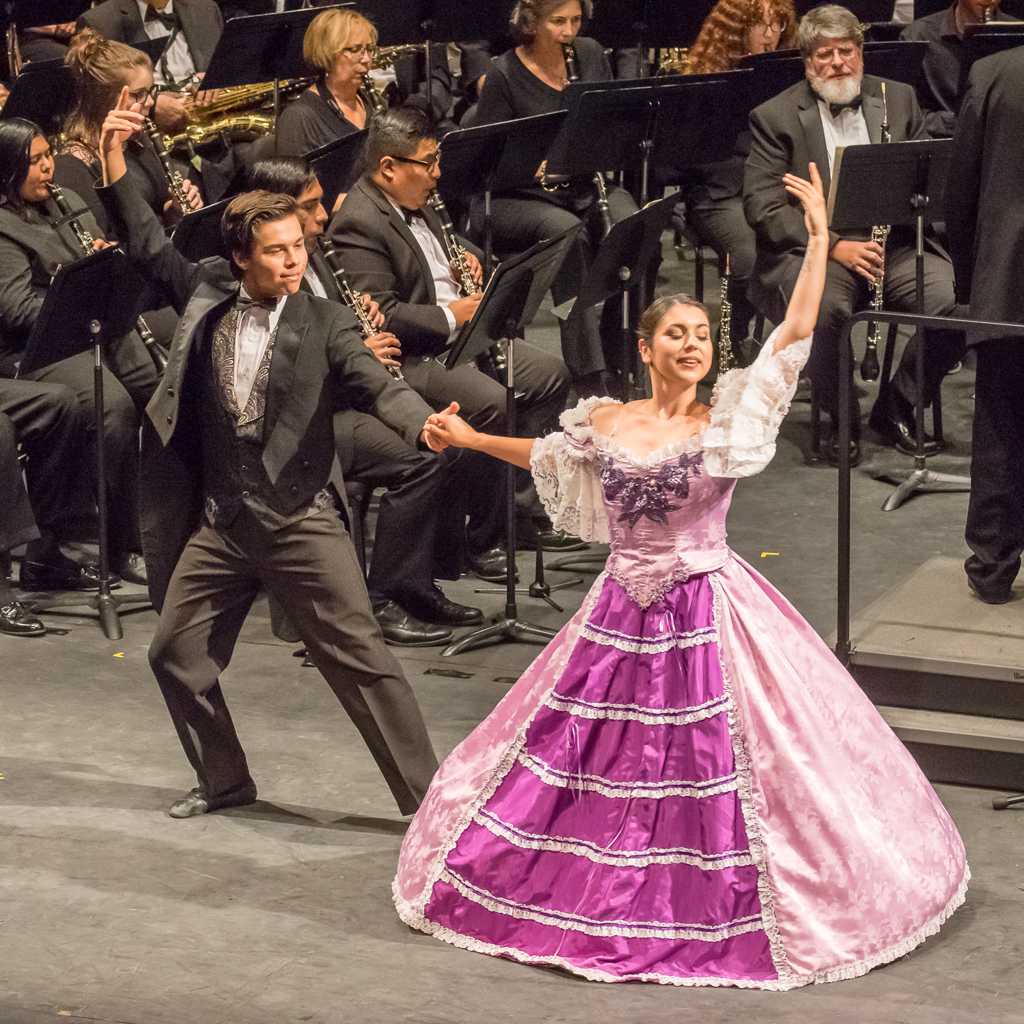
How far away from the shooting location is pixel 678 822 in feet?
14.3

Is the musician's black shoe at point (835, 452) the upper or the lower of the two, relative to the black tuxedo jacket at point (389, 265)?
lower

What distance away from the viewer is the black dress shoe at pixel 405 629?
6551 mm

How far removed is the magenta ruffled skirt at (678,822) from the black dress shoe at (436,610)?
2073mm

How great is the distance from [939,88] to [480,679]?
4.27 m

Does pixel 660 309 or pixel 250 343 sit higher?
pixel 660 309

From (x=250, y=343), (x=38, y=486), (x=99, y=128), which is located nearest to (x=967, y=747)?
(x=250, y=343)

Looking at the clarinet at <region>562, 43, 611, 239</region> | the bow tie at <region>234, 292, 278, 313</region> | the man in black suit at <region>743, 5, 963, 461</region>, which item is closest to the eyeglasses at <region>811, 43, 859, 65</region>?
the man in black suit at <region>743, 5, 963, 461</region>

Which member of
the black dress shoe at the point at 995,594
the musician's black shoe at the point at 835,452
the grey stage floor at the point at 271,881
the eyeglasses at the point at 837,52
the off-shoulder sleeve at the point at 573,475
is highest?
the eyeglasses at the point at 837,52

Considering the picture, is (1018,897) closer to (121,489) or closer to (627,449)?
(627,449)

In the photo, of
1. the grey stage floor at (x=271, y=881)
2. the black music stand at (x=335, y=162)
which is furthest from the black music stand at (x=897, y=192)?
the black music stand at (x=335, y=162)

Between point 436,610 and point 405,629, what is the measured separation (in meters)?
0.16

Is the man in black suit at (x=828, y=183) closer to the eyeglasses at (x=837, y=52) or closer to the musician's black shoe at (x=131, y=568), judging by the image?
the eyeglasses at (x=837, y=52)

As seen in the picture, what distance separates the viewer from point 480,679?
6.22 meters

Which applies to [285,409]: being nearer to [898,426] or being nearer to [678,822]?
[678,822]
